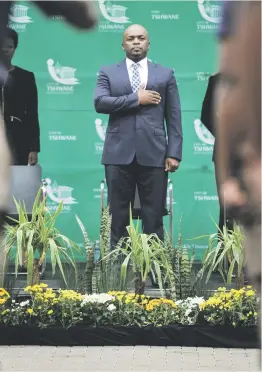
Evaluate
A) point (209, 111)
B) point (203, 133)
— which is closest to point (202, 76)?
point (209, 111)

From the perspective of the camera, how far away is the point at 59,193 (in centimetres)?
710

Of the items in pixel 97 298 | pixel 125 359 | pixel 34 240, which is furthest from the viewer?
pixel 34 240

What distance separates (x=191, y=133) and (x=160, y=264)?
1.71 meters

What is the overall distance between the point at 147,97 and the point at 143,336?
1.76 metres

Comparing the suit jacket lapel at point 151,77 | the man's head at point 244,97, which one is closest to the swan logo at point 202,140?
the suit jacket lapel at point 151,77

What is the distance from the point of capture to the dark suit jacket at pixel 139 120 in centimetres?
608

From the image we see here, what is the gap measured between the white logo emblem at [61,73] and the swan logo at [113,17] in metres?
0.47

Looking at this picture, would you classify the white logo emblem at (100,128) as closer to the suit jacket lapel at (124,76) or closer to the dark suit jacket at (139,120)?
the dark suit jacket at (139,120)

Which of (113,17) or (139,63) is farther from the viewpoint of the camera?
(113,17)

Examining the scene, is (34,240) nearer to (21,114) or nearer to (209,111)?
(21,114)

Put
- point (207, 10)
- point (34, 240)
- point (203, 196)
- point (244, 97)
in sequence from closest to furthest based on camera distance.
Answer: point (244, 97) < point (34, 240) < point (207, 10) < point (203, 196)

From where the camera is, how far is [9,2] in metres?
2.46

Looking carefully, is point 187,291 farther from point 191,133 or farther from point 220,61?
point 220,61

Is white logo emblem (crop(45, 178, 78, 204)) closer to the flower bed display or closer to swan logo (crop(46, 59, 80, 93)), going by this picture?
swan logo (crop(46, 59, 80, 93))
